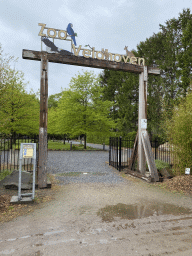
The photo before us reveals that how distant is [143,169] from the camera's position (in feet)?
24.3

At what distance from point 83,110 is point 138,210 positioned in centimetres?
1478

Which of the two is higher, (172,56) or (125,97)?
(172,56)

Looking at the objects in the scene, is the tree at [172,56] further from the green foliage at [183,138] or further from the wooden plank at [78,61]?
the wooden plank at [78,61]

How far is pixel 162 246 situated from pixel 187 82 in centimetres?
1679

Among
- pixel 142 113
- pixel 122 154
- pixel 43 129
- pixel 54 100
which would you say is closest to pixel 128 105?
pixel 122 154

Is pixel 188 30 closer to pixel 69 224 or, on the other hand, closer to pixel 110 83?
pixel 110 83

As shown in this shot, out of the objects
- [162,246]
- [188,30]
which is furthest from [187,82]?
[162,246]

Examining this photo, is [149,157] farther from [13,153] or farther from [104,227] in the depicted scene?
[13,153]

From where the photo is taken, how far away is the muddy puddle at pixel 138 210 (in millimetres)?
3877

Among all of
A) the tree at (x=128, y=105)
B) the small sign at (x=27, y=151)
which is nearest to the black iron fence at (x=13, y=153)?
the small sign at (x=27, y=151)

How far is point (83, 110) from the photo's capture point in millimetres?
18328

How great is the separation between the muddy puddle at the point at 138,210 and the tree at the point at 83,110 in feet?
43.6

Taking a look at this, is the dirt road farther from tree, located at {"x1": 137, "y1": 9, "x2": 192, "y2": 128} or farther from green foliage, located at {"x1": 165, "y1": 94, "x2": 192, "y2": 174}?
tree, located at {"x1": 137, "y1": 9, "x2": 192, "y2": 128}

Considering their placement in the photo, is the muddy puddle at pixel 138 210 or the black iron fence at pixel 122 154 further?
the black iron fence at pixel 122 154
